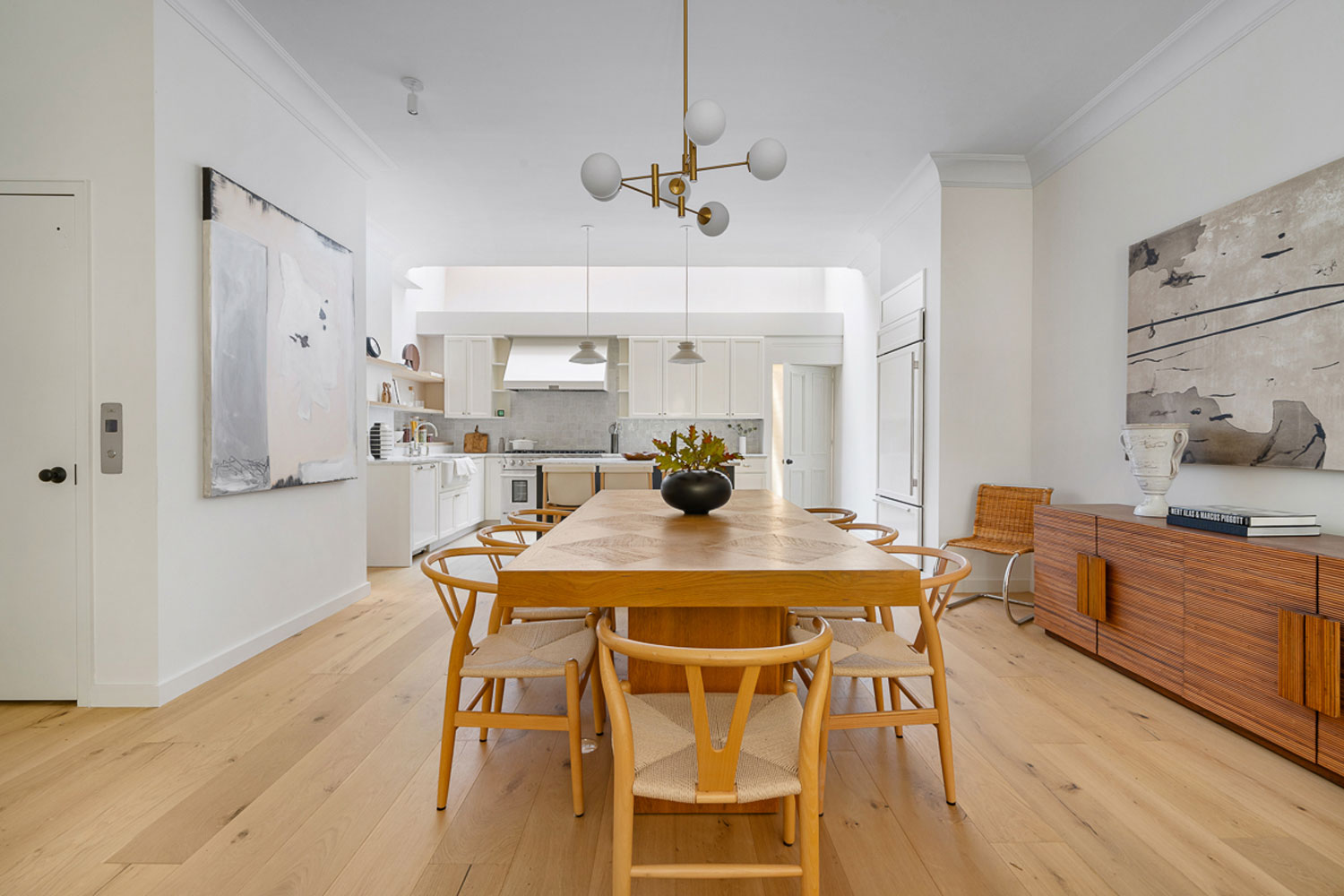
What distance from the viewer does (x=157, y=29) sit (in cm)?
252

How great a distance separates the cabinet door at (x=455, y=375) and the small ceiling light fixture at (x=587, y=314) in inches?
53.5

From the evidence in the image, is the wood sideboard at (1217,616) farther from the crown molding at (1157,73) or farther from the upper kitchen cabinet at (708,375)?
the upper kitchen cabinet at (708,375)

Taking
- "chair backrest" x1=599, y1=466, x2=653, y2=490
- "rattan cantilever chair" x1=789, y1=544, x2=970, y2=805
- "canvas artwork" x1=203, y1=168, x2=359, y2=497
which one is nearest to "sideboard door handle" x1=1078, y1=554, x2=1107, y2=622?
"rattan cantilever chair" x1=789, y1=544, x2=970, y2=805

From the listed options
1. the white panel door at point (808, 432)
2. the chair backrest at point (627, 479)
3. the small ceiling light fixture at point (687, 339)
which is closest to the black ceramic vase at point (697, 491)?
the chair backrest at point (627, 479)

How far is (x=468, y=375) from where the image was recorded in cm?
796

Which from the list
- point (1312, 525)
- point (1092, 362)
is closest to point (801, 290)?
point (1092, 362)

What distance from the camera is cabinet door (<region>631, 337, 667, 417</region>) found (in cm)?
806

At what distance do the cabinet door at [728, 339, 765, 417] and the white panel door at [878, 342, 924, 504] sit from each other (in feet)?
7.83

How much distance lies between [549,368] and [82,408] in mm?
5471

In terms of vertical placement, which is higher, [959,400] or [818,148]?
[818,148]

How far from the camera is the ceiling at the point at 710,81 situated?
2926 mm

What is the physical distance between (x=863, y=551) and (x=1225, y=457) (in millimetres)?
2165

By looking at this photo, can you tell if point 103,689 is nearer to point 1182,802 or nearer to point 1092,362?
point 1182,802

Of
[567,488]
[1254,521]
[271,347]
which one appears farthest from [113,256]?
[1254,521]
